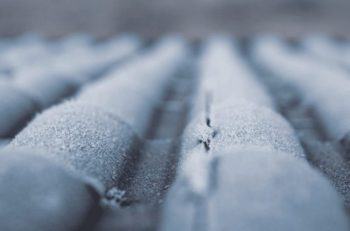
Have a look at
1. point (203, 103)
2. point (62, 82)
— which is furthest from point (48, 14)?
point (203, 103)

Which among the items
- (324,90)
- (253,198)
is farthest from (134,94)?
(253,198)

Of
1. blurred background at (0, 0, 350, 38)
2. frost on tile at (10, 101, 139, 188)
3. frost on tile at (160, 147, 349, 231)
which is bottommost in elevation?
blurred background at (0, 0, 350, 38)

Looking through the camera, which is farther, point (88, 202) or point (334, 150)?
point (334, 150)

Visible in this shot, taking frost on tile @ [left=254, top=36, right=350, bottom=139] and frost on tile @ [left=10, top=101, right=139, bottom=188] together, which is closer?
frost on tile @ [left=10, top=101, right=139, bottom=188]

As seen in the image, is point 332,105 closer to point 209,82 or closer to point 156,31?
point 209,82

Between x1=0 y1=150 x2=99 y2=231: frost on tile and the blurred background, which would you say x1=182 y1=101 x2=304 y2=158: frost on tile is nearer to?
x1=0 y1=150 x2=99 y2=231: frost on tile

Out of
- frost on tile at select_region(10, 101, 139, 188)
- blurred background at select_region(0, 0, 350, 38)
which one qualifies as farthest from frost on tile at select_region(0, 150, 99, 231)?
blurred background at select_region(0, 0, 350, 38)

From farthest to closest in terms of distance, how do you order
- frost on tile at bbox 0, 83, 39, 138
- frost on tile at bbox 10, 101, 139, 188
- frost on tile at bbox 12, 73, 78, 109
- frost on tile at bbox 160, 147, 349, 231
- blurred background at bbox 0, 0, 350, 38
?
blurred background at bbox 0, 0, 350, 38, frost on tile at bbox 12, 73, 78, 109, frost on tile at bbox 0, 83, 39, 138, frost on tile at bbox 10, 101, 139, 188, frost on tile at bbox 160, 147, 349, 231
